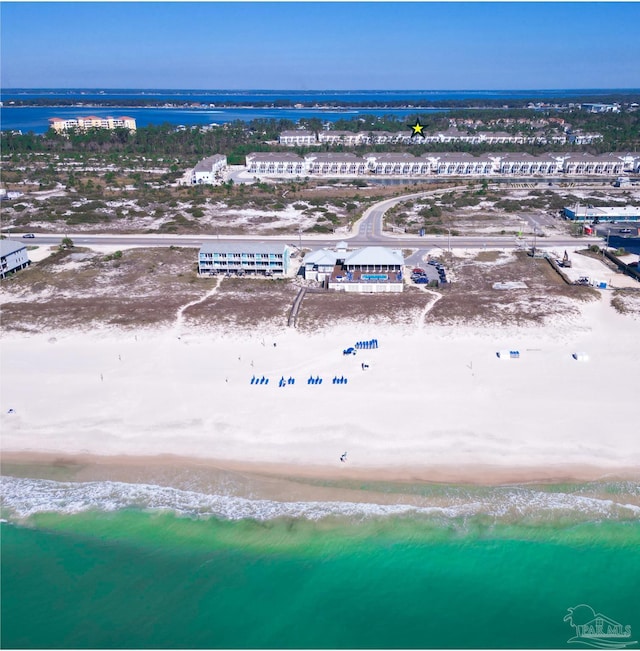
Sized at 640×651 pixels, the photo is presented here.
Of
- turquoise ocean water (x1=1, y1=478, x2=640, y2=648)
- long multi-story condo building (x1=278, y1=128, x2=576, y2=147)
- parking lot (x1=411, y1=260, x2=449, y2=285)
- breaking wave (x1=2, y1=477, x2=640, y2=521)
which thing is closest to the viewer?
turquoise ocean water (x1=1, y1=478, x2=640, y2=648)

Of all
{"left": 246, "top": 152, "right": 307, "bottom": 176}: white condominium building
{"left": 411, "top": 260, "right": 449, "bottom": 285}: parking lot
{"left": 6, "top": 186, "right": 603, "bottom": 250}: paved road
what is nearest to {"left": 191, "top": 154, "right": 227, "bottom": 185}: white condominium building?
{"left": 246, "top": 152, "right": 307, "bottom": 176}: white condominium building

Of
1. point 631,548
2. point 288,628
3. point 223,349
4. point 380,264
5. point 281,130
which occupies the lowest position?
point 288,628

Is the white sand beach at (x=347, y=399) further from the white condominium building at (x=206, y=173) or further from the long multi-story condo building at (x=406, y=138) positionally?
the long multi-story condo building at (x=406, y=138)

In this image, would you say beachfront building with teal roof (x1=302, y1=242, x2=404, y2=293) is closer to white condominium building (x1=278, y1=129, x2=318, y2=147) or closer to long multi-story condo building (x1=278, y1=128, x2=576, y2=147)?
long multi-story condo building (x1=278, y1=128, x2=576, y2=147)

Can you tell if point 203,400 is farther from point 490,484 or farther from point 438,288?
point 438,288

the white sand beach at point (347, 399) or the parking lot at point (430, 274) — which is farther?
the parking lot at point (430, 274)

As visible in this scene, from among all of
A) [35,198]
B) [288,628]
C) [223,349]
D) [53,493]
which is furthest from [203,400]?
[35,198]

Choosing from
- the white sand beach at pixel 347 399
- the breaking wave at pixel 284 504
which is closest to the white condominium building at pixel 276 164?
the white sand beach at pixel 347 399
